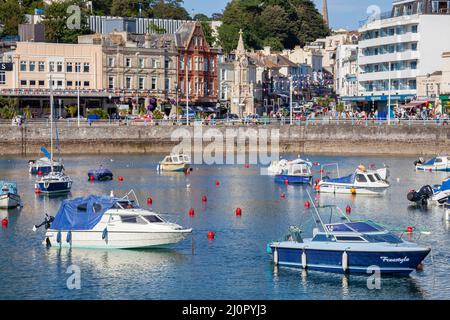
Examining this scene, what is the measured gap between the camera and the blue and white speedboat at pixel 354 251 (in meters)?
43.8

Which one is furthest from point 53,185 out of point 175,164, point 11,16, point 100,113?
point 11,16

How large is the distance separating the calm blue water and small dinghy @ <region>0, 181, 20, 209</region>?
2.87 feet

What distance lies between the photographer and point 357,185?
74.4 metres

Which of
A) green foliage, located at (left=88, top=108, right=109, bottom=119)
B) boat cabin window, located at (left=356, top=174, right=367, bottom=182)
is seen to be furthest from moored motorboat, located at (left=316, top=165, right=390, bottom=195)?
green foliage, located at (left=88, top=108, right=109, bottom=119)

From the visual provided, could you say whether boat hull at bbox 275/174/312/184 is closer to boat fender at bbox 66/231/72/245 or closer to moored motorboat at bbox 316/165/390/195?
moored motorboat at bbox 316/165/390/195

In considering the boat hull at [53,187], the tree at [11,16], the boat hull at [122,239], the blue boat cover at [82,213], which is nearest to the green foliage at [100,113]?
the tree at [11,16]

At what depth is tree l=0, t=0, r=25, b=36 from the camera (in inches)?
6383

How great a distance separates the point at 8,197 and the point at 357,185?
23918mm

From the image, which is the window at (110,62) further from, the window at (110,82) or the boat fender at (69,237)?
the boat fender at (69,237)

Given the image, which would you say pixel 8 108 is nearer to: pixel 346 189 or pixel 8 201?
pixel 8 201

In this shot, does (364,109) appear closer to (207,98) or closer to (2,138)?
(207,98)

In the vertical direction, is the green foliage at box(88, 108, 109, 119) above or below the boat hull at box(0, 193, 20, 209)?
above

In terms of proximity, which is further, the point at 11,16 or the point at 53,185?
the point at 11,16

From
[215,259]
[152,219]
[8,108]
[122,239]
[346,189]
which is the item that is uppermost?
[8,108]
